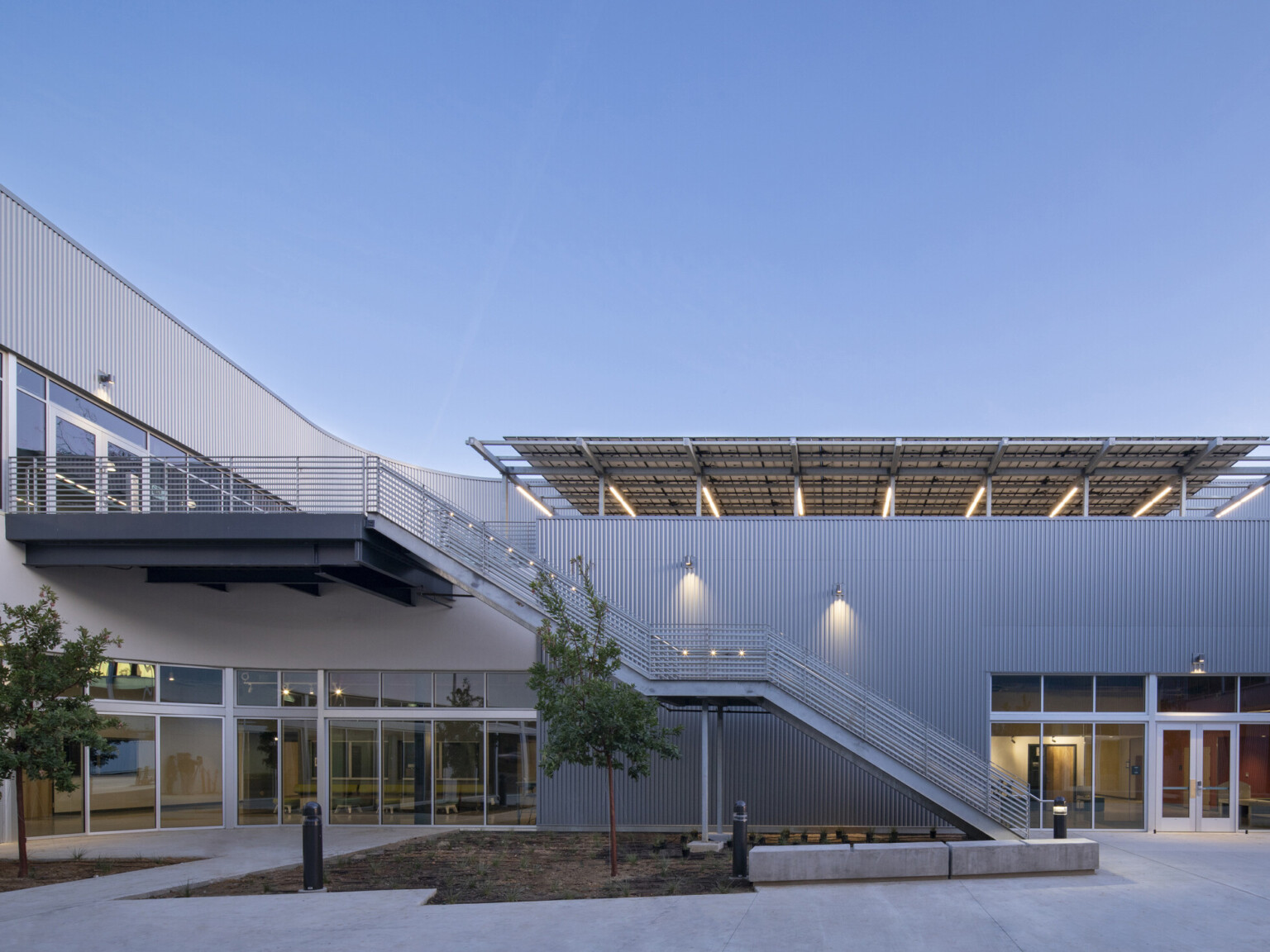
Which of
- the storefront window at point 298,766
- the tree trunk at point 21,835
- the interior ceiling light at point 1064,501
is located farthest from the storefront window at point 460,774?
the interior ceiling light at point 1064,501

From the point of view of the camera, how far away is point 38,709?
13.6 metres

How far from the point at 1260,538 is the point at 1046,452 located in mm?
4748

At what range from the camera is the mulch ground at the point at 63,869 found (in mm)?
13227

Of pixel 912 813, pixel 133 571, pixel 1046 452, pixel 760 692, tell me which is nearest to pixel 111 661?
pixel 133 571

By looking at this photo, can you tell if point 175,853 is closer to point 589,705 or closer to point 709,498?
point 589,705

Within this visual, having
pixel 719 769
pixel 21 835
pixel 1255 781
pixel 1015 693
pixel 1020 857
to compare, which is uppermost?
pixel 1015 693

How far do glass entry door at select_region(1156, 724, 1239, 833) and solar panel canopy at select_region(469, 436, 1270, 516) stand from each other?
541 centimetres

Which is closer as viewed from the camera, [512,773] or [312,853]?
[312,853]

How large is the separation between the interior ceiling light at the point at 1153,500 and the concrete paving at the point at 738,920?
10325mm

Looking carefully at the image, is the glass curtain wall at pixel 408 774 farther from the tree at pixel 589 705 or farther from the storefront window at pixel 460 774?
the tree at pixel 589 705

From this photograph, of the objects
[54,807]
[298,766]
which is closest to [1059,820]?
[298,766]

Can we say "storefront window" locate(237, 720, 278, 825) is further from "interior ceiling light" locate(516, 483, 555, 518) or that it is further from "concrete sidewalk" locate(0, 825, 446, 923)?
"interior ceiling light" locate(516, 483, 555, 518)

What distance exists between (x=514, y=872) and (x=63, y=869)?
6.89m

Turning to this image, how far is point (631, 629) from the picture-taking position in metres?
18.5
